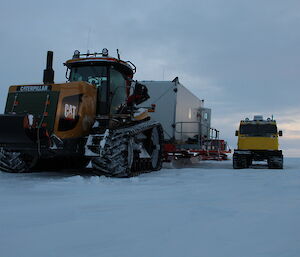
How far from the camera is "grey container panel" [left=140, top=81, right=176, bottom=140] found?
550 inches

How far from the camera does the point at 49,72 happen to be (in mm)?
8266

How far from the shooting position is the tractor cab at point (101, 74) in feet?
28.3

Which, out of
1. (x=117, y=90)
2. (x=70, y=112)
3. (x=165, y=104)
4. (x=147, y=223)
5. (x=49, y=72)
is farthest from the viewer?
(x=165, y=104)

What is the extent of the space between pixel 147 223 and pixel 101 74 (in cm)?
572

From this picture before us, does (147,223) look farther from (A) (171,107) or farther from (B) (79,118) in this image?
(A) (171,107)

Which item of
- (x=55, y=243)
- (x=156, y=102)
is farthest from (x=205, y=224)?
(x=156, y=102)

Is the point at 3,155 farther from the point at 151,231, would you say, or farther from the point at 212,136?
the point at 212,136

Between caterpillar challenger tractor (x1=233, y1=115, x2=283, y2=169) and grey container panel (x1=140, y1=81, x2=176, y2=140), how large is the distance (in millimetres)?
3487

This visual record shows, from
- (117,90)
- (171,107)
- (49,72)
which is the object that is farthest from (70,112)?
(171,107)

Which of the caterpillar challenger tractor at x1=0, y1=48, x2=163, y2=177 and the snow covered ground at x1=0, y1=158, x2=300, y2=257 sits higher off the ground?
the caterpillar challenger tractor at x1=0, y1=48, x2=163, y2=177

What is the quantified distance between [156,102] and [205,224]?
35.7 feet

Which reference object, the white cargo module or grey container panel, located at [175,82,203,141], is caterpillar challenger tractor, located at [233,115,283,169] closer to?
grey container panel, located at [175,82,203,141]

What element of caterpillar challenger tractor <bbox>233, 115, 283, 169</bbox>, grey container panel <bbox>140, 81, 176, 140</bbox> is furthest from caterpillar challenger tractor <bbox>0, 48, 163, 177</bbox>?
caterpillar challenger tractor <bbox>233, 115, 283, 169</bbox>

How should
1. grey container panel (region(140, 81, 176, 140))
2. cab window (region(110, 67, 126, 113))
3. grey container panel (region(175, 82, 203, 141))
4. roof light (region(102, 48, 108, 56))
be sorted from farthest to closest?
grey container panel (region(175, 82, 203, 141)) → grey container panel (region(140, 81, 176, 140)) → cab window (region(110, 67, 126, 113)) → roof light (region(102, 48, 108, 56))
